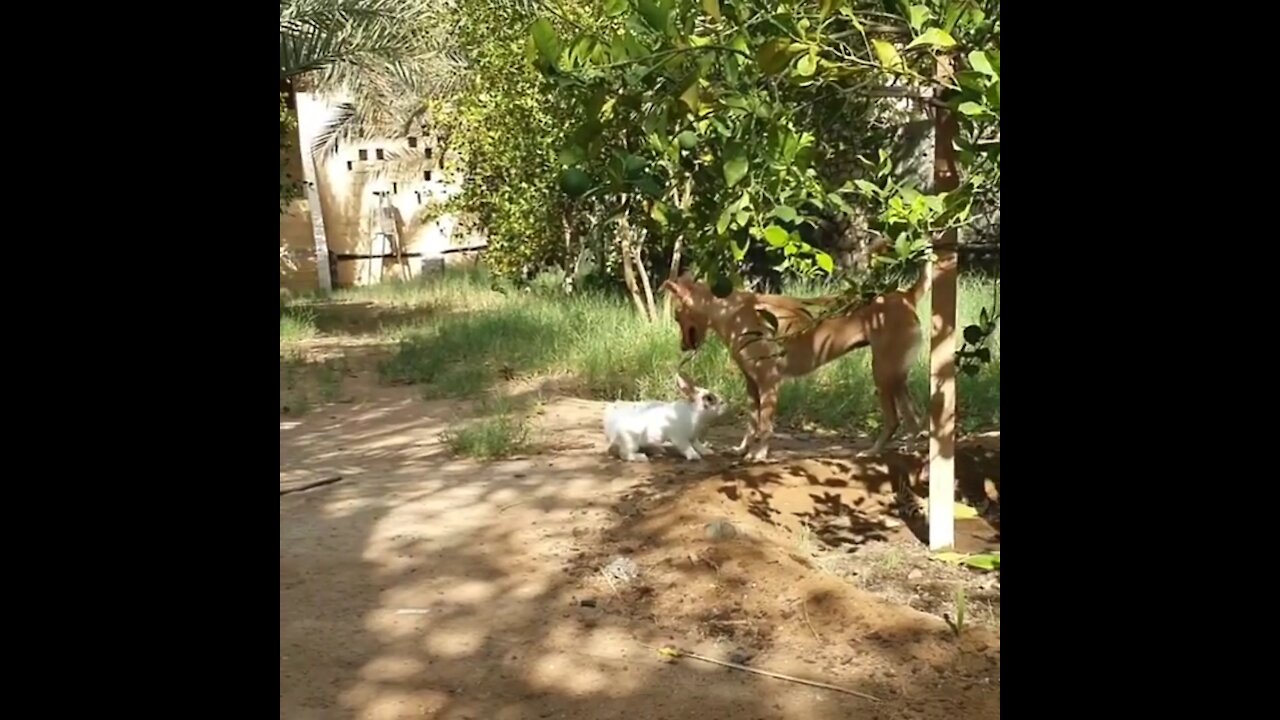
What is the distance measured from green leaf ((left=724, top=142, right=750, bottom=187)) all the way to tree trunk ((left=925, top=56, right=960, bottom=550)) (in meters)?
1.86

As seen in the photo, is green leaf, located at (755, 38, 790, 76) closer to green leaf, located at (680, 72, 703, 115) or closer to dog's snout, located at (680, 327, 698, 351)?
green leaf, located at (680, 72, 703, 115)

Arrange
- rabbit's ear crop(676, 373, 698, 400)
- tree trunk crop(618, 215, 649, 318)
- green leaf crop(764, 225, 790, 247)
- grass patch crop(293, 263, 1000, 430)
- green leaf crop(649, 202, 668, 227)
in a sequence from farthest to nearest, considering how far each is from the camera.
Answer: tree trunk crop(618, 215, 649, 318)
grass patch crop(293, 263, 1000, 430)
rabbit's ear crop(676, 373, 698, 400)
green leaf crop(649, 202, 668, 227)
green leaf crop(764, 225, 790, 247)

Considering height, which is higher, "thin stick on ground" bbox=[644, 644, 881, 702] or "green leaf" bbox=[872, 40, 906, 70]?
"green leaf" bbox=[872, 40, 906, 70]

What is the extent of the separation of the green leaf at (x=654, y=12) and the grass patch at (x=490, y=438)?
474 cm

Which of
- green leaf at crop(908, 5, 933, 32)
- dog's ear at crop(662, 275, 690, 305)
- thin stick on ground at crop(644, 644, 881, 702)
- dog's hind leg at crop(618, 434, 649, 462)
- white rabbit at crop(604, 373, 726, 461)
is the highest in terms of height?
green leaf at crop(908, 5, 933, 32)

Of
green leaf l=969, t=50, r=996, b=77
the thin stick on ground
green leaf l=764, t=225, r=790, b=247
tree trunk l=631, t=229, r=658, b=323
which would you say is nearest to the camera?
green leaf l=969, t=50, r=996, b=77

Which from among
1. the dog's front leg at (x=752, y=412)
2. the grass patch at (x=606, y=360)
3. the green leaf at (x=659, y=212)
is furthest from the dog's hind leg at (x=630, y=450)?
the green leaf at (x=659, y=212)

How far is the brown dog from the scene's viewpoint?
6.20 metres

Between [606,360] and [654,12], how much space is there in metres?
7.49

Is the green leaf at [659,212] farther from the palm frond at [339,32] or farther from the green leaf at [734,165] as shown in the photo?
the palm frond at [339,32]

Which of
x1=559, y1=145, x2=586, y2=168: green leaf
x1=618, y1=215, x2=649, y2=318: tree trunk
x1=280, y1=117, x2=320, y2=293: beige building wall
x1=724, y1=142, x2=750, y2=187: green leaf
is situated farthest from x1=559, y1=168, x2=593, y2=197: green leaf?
x1=280, y1=117, x2=320, y2=293: beige building wall

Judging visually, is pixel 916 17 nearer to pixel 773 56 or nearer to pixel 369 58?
pixel 773 56

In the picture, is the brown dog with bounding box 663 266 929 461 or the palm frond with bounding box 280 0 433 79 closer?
the brown dog with bounding box 663 266 929 461
